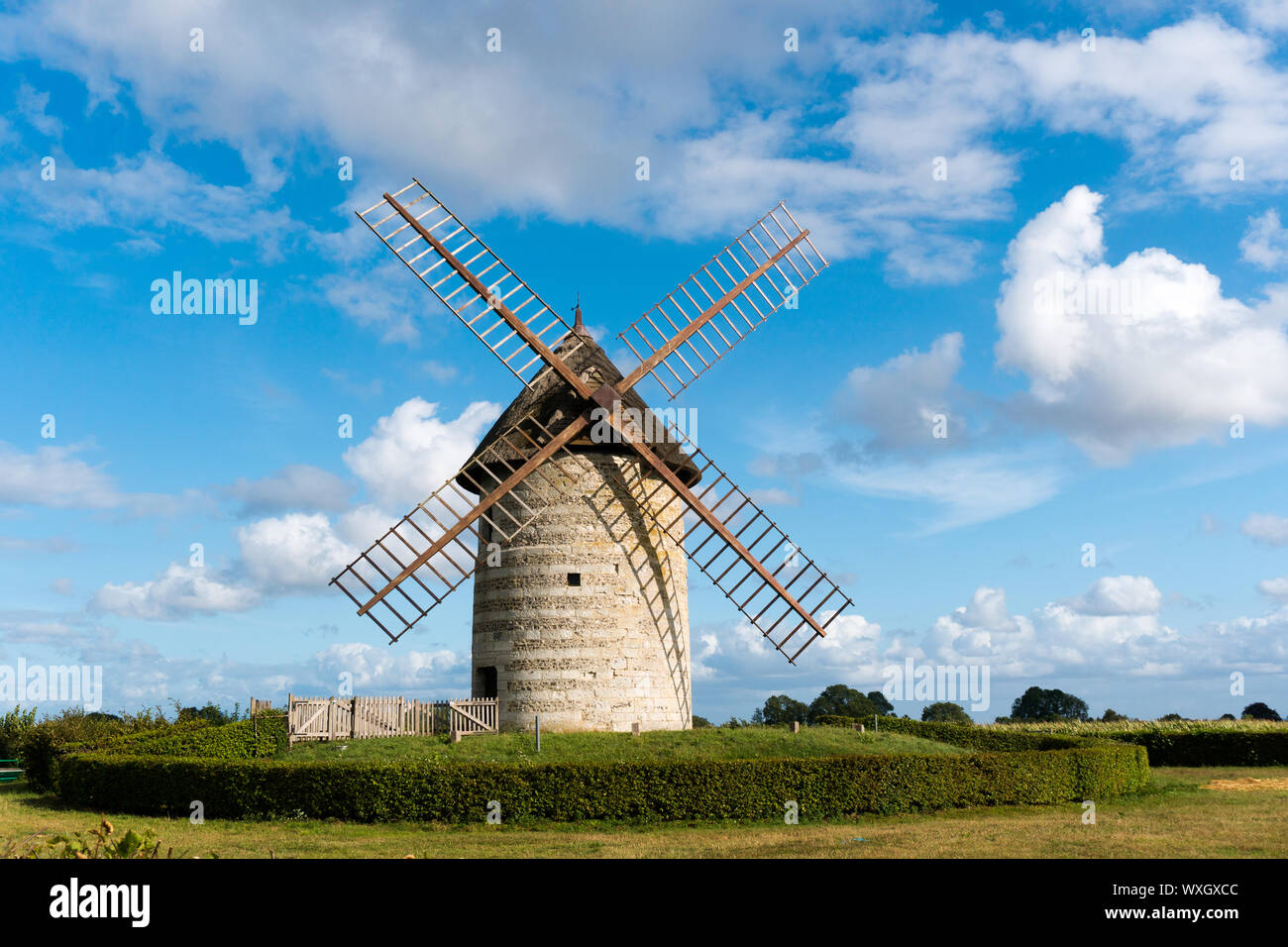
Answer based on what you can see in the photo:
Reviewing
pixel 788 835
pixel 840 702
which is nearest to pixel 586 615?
pixel 788 835

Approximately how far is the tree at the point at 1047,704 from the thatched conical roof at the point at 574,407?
164ft

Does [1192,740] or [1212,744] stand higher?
[1192,740]

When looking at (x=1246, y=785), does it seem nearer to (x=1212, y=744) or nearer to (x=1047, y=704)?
(x=1212, y=744)

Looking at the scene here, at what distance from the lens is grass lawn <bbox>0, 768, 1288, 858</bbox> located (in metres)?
12.7

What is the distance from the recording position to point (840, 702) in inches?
2243

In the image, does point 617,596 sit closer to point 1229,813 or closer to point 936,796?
point 936,796

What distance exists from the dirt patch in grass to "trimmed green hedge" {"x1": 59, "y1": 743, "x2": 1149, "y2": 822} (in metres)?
7.96

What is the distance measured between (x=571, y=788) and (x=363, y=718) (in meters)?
9.35

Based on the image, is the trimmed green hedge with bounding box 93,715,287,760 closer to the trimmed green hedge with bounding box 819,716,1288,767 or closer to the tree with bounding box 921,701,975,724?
the trimmed green hedge with bounding box 819,716,1288,767

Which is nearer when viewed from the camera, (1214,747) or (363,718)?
(363,718)

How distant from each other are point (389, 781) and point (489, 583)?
7850mm

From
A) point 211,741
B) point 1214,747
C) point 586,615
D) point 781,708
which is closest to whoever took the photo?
point 211,741

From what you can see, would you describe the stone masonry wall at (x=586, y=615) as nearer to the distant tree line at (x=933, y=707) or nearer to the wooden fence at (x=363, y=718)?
the wooden fence at (x=363, y=718)
